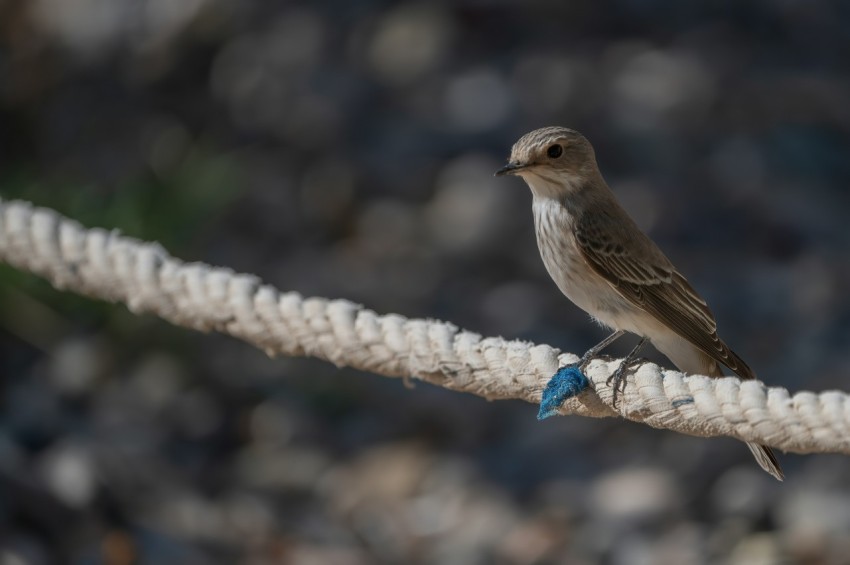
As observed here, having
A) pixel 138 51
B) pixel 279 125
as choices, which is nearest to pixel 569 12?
pixel 279 125

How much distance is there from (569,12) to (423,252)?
1.56m

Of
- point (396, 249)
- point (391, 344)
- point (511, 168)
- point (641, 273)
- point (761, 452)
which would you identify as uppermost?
point (396, 249)

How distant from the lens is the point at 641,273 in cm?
324

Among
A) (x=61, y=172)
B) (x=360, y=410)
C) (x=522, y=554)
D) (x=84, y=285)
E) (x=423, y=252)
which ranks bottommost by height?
(x=522, y=554)

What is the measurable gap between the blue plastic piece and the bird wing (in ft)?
2.00

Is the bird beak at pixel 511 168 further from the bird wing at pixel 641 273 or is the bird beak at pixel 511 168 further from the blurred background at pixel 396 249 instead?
the blurred background at pixel 396 249

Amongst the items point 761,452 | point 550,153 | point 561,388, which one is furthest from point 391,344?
point 761,452

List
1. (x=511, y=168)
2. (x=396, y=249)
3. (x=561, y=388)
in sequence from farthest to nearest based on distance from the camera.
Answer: (x=396, y=249)
(x=511, y=168)
(x=561, y=388)

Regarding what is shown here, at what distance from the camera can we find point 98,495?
4652 mm

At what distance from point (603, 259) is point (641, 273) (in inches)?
3.7

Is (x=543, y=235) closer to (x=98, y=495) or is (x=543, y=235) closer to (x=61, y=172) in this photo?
(x=98, y=495)

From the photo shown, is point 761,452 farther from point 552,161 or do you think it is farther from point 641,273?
point 552,161

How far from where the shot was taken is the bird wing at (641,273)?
3.23 meters

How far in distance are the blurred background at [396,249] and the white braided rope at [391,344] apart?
54.8 inches
